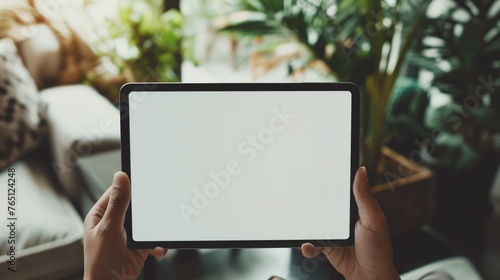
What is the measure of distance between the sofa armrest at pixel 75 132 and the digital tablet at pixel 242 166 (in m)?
0.82

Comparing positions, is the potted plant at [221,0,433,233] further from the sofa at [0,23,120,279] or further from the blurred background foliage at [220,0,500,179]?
the sofa at [0,23,120,279]

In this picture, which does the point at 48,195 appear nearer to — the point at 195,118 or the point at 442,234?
the point at 195,118

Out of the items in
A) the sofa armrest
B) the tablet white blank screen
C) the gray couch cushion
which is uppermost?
the tablet white blank screen

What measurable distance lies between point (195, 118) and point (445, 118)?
1206 mm

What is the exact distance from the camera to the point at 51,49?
1.88 m

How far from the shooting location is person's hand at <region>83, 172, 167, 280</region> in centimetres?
76

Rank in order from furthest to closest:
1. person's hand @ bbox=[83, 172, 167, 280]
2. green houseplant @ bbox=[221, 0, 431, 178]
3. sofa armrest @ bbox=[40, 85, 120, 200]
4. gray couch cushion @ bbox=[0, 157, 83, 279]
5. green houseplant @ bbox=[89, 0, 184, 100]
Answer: green houseplant @ bbox=[89, 0, 184, 100], sofa armrest @ bbox=[40, 85, 120, 200], green houseplant @ bbox=[221, 0, 431, 178], gray couch cushion @ bbox=[0, 157, 83, 279], person's hand @ bbox=[83, 172, 167, 280]

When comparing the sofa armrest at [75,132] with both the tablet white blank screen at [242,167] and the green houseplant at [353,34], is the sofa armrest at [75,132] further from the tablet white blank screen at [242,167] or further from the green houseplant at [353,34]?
the tablet white blank screen at [242,167]

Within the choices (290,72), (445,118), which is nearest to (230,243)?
(290,72)

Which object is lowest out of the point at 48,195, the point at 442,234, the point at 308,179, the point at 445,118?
the point at 442,234

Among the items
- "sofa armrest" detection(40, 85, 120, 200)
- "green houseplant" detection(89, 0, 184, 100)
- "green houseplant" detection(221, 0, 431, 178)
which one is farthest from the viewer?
"green houseplant" detection(89, 0, 184, 100)

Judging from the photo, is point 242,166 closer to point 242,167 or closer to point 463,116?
point 242,167

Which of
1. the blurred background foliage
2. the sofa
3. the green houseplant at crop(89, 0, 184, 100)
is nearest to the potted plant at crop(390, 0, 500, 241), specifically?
the blurred background foliage

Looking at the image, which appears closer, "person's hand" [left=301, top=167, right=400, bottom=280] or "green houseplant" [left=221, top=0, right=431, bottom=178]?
"person's hand" [left=301, top=167, right=400, bottom=280]
